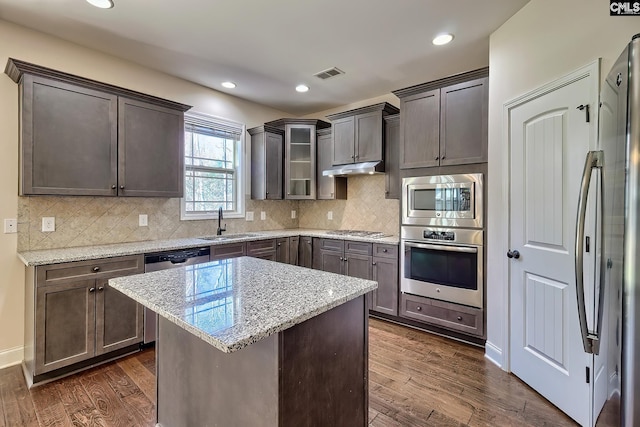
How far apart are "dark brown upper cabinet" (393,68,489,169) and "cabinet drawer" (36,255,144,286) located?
9.11ft

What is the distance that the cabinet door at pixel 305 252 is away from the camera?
4062 millimetres

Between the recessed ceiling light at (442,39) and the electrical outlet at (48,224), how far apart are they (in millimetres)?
3762

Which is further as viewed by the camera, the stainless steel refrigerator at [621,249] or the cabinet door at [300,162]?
the cabinet door at [300,162]

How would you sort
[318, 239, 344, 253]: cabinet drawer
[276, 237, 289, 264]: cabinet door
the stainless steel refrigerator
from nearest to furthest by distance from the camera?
the stainless steel refrigerator → [318, 239, 344, 253]: cabinet drawer → [276, 237, 289, 264]: cabinet door

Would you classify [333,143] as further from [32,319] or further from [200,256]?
[32,319]

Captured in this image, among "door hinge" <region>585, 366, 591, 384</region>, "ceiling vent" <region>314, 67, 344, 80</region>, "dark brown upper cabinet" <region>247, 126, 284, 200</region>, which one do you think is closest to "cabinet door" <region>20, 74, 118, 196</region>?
"dark brown upper cabinet" <region>247, 126, 284, 200</region>

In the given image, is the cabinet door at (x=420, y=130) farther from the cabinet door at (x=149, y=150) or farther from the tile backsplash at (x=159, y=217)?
the cabinet door at (x=149, y=150)

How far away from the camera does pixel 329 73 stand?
135 inches

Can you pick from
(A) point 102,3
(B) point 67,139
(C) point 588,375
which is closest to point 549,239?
(C) point 588,375

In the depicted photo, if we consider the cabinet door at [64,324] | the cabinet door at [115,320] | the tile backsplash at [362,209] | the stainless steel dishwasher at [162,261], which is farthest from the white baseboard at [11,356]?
the tile backsplash at [362,209]

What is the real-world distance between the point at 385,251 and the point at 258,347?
2.46 m

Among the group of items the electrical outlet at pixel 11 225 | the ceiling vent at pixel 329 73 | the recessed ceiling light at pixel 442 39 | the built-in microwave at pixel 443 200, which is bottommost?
the electrical outlet at pixel 11 225

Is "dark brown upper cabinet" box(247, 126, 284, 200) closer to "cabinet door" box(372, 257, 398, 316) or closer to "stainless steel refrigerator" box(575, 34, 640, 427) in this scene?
"cabinet door" box(372, 257, 398, 316)

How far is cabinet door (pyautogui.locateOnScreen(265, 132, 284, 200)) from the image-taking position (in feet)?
14.0
